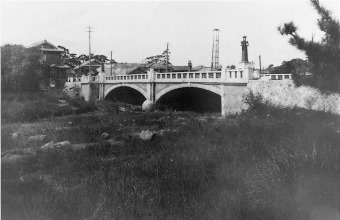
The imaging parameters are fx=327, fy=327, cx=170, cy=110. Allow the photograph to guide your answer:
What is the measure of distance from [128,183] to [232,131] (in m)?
7.75

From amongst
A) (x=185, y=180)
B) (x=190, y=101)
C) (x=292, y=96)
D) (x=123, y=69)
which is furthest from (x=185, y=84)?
(x=123, y=69)

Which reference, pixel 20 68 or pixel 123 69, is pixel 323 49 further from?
pixel 123 69

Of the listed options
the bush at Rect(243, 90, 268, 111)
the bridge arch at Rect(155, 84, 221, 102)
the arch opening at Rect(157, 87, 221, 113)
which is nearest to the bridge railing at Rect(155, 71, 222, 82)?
the bridge arch at Rect(155, 84, 221, 102)

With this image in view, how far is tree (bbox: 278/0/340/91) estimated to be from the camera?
6.40 meters

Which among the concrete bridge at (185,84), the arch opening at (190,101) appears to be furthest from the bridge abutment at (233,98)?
the arch opening at (190,101)

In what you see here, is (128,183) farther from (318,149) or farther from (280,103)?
(280,103)

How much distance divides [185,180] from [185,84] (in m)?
14.9

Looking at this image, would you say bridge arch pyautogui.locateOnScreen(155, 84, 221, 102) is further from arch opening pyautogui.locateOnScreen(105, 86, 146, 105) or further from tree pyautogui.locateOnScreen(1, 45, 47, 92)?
tree pyautogui.locateOnScreen(1, 45, 47, 92)

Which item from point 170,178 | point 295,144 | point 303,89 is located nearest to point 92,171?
point 170,178

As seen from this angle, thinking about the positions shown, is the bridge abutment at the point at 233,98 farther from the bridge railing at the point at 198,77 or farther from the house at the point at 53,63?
the house at the point at 53,63

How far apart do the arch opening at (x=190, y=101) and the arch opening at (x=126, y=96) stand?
25.6ft

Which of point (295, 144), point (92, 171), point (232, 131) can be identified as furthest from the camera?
point (232, 131)

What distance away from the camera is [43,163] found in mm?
10461

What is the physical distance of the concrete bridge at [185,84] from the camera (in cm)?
1923
